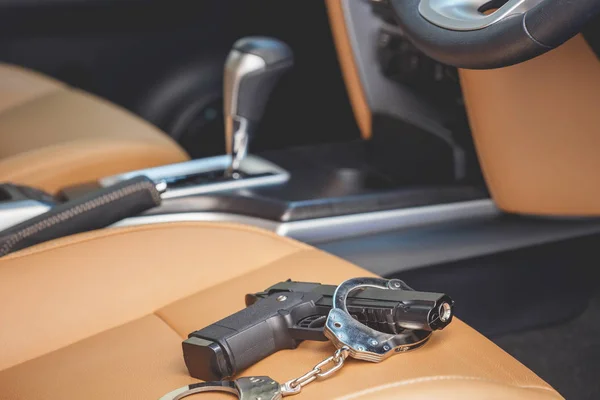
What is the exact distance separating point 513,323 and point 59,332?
2.10 ft

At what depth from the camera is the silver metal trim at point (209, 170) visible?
130 cm

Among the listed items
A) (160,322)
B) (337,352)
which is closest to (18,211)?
(160,322)

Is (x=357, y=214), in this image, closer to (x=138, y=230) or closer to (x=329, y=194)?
(x=329, y=194)

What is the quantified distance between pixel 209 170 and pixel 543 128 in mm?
520

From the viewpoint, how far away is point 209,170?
142 cm

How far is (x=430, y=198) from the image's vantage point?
129cm

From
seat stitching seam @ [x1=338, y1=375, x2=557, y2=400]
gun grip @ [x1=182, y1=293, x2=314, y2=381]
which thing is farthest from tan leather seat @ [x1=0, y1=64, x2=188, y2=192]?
seat stitching seam @ [x1=338, y1=375, x2=557, y2=400]

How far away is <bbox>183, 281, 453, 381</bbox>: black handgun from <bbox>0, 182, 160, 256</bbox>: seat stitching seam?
318mm

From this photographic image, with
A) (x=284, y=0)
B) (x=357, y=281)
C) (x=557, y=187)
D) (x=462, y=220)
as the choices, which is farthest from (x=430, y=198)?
(x=284, y=0)

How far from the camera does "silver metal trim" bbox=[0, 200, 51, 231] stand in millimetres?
1110

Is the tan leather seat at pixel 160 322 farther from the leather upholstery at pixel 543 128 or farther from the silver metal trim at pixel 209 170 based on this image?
the leather upholstery at pixel 543 128

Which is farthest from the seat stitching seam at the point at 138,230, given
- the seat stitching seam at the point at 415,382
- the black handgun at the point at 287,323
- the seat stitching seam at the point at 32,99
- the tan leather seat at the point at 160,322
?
the seat stitching seam at the point at 32,99

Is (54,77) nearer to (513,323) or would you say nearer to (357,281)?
(513,323)

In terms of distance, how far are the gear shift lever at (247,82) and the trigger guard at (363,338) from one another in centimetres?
60
